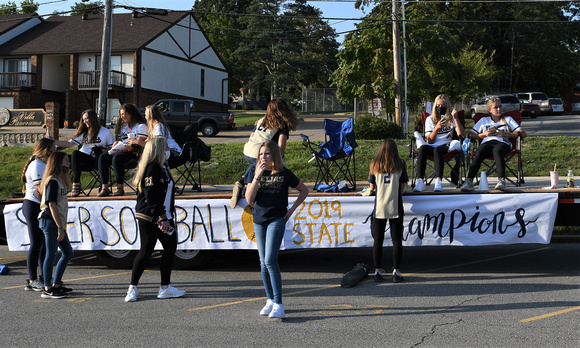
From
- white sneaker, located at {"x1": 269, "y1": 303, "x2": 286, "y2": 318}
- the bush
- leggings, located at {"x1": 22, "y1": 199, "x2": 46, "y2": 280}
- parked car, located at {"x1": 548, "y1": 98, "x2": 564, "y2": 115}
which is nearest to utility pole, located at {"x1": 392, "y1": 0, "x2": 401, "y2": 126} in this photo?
the bush

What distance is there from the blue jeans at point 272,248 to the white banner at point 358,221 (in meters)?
1.86

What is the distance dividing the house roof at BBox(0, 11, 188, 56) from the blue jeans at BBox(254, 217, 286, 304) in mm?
35518

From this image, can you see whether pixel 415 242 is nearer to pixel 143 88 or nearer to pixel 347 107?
pixel 143 88

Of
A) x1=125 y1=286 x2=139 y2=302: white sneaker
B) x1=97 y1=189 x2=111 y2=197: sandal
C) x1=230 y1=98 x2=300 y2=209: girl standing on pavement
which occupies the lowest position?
x1=125 y1=286 x2=139 y2=302: white sneaker

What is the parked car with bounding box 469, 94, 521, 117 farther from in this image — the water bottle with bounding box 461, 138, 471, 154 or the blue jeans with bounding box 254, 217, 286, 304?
the blue jeans with bounding box 254, 217, 286, 304

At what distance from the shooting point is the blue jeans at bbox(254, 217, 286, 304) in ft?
19.0

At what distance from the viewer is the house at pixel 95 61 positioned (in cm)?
3981

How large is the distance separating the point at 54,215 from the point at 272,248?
2.57 metres

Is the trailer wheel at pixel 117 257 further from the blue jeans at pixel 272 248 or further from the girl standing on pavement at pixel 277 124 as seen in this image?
the blue jeans at pixel 272 248

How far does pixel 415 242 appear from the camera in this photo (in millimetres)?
7621

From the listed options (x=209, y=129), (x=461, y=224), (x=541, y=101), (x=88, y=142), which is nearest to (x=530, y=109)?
(x=541, y=101)

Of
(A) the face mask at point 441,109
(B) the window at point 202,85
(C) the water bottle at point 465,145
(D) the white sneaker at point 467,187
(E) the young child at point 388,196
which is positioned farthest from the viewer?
(B) the window at point 202,85

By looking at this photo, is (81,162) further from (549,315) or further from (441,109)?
(549,315)

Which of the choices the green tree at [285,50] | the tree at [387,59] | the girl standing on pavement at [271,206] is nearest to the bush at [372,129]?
the tree at [387,59]
